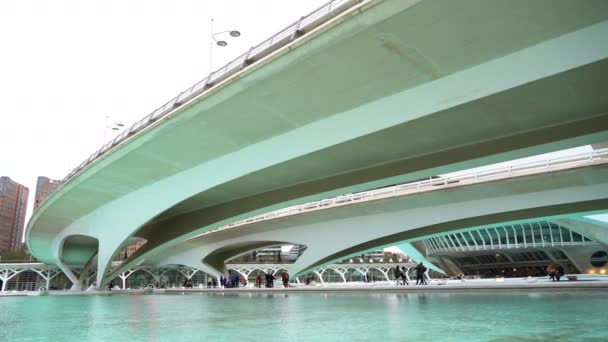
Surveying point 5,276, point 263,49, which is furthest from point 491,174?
point 5,276

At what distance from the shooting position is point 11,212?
111062mm

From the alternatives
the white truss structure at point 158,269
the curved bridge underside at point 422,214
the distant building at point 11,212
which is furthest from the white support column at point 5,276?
the distant building at point 11,212

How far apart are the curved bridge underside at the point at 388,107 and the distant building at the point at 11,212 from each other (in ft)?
360

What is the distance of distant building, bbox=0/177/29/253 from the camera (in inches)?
4178

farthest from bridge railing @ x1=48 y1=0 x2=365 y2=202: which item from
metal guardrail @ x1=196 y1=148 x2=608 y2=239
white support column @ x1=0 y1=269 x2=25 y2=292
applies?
white support column @ x1=0 y1=269 x2=25 y2=292

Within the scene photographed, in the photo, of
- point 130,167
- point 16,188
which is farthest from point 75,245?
point 16,188

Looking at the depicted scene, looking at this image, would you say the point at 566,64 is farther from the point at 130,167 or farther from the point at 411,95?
the point at 130,167

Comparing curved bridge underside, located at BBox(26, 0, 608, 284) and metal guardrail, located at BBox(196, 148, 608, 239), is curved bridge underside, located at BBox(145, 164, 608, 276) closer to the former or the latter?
metal guardrail, located at BBox(196, 148, 608, 239)

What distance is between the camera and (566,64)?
8664 mm

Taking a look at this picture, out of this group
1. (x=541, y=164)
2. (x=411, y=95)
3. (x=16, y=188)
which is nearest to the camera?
(x=411, y=95)

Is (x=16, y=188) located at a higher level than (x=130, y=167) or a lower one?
higher

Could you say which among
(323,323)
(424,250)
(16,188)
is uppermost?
(16,188)

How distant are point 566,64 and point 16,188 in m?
136

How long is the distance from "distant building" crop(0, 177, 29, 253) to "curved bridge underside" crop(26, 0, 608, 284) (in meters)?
110
